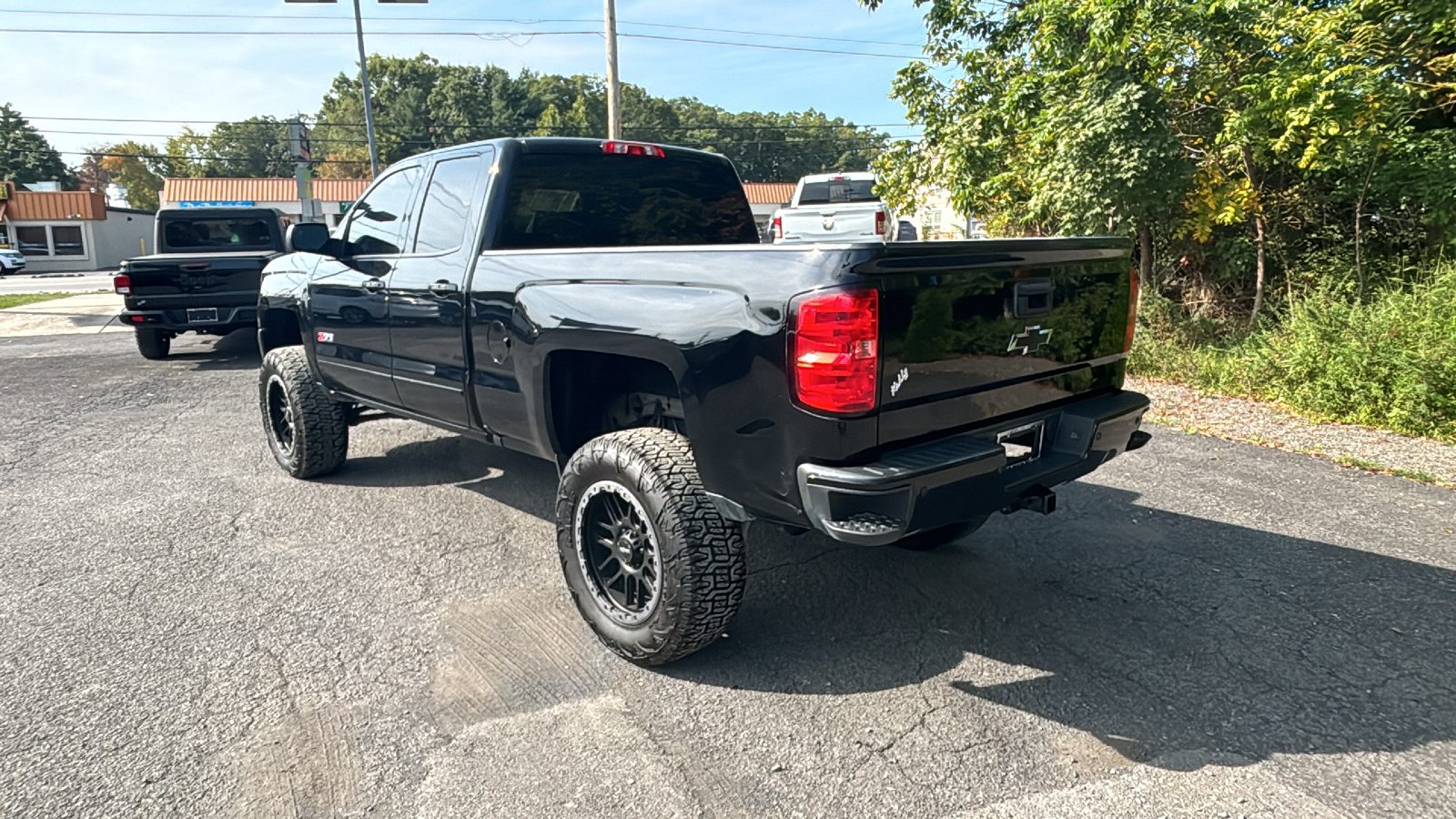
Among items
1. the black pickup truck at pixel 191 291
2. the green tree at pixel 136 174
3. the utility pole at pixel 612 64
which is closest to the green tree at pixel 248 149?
the green tree at pixel 136 174

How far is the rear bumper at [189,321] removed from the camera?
1035cm

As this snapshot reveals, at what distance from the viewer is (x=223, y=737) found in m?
2.80

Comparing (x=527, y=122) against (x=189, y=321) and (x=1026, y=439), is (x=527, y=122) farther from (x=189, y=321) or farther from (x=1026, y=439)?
(x=1026, y=439)

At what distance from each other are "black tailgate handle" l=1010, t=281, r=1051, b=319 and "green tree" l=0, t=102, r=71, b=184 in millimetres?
96790

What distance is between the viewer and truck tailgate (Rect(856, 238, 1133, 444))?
2723 millimetres

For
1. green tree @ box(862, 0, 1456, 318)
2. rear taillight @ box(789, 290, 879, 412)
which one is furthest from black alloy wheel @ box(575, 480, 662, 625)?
green tree @ box(862, 0, 1456, 318)

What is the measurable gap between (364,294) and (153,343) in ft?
27.3

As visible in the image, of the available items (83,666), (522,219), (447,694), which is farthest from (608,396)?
(83,666)

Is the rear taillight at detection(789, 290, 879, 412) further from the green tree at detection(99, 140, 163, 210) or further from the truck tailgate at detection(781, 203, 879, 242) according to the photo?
the green tree at detection(99, 140, 163, 210)

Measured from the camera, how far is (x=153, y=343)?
11.2 meters

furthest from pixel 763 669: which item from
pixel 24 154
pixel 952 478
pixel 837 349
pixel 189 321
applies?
pixel 24 154

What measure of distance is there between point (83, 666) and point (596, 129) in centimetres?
9149

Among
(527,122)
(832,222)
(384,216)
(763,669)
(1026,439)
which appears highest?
(527,122)

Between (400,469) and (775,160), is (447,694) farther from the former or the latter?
(775,160)
